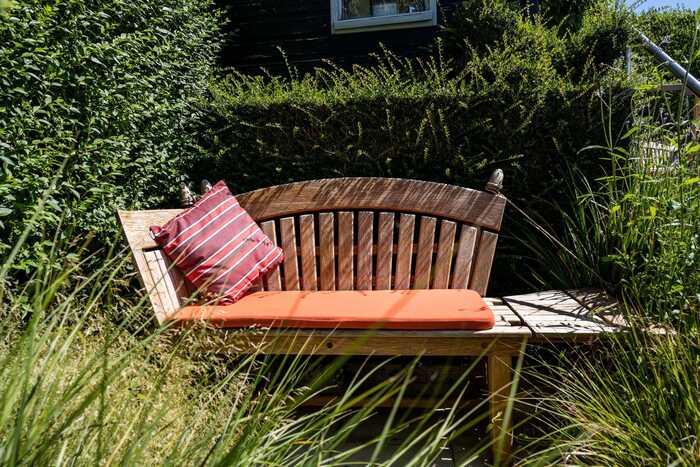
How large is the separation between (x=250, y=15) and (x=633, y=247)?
206 inches

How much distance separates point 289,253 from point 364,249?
43cm

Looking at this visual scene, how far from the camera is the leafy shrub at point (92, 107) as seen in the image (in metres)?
2.44

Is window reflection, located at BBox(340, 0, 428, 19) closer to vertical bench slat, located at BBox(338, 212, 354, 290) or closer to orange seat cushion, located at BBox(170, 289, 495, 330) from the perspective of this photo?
vertical bench slat, located at BBox(338, 212, 354, 290)

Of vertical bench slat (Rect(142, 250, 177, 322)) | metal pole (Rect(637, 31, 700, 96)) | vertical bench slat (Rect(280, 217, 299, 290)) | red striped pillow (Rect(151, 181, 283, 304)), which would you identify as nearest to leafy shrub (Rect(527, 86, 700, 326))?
metal pole (Rect(637, 31, 700, 96))

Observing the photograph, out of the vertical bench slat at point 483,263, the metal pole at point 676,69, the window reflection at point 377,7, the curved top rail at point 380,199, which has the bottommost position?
the vertical bench slat at point 483,263

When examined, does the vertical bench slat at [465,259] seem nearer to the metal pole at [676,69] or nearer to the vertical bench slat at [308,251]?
the vertical bench slat at [308,251]

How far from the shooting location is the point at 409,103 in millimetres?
3434

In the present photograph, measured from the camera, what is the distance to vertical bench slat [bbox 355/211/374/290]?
10.2 feet

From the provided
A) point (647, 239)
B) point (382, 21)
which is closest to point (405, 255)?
point (647, 239)

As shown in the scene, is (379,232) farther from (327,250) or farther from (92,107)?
(92,107)

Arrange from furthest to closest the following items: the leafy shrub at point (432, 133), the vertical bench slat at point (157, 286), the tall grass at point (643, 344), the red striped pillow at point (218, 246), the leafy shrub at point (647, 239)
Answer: the leafy shrub at point (432, 133) < the red striped pillow at point (218, 246) < the vertical bench slat at point (157, 286) < the leafy shrub at point (647, 239) < the tall grass at point (643, 344)

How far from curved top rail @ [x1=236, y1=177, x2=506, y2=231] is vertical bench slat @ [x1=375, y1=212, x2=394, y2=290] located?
0.08 metres

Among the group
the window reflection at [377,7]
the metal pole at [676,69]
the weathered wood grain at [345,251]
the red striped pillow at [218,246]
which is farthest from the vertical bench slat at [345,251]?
the window reflection at [377,7]

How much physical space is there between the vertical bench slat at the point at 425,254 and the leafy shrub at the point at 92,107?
1.69 meters
